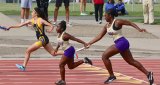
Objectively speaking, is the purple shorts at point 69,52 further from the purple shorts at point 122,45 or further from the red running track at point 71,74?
the purple shorts at point 122,45

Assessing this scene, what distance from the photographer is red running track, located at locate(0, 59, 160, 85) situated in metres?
12.6

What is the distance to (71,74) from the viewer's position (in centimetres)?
1398

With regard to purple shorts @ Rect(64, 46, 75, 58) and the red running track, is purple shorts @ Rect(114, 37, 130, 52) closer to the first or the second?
the red running track

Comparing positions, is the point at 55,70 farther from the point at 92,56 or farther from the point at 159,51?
the point at 159,51

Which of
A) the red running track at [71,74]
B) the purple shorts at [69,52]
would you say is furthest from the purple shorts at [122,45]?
the purple shorts at [69,52]

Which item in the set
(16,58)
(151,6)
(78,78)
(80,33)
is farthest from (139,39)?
(78,78)

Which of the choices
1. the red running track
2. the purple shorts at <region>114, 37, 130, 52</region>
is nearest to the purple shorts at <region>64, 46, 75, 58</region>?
the red running track

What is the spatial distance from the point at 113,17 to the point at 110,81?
51.5 inches

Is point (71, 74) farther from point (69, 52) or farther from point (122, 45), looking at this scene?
point (122, 45)

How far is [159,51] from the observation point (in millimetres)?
19859

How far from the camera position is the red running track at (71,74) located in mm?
12570

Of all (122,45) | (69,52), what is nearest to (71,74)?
(69,52)

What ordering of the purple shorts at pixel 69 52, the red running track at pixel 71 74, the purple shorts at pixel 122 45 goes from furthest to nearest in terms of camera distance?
the red running track at pixel 71 74, the purple shorts at pixel 69 52, the purple shorts at pixel 122 45

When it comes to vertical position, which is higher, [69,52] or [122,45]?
[122,45]
